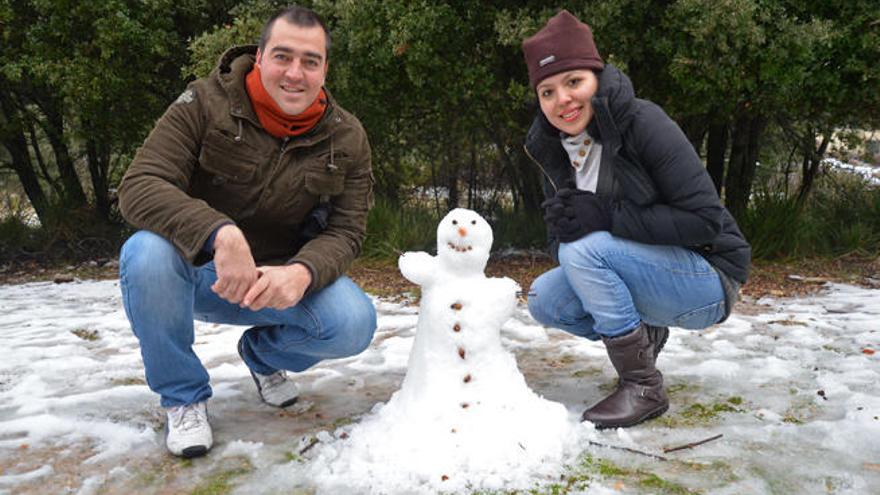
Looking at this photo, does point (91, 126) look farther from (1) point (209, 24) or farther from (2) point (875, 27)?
(2) point (875, 27)

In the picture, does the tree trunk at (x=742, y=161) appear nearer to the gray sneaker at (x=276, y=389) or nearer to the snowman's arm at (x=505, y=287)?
the snowman's arm at (x=505, y=287)

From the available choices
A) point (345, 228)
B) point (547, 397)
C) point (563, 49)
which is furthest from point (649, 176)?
point (345, 228)

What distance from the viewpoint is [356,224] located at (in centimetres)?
269

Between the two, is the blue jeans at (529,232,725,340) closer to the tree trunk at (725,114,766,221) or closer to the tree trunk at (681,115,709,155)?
the tree trunk at (681,115,709,155)

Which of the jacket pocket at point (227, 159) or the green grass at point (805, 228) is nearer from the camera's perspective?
the jacket pocket at point (227, 159)

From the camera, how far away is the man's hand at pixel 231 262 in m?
2.14

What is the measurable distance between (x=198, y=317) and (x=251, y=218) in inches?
18.5

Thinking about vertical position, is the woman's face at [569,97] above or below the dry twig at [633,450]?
above

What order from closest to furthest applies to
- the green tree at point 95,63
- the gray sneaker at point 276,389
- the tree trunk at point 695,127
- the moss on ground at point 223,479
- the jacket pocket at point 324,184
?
the moss on ground at point 223,479 < the jacket pocket at point 324,184 < the gray sneaker at point 276,389 < the green tree at point 95,63 < the tree trunk at point 695,127

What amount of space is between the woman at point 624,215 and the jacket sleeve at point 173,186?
1.17 m

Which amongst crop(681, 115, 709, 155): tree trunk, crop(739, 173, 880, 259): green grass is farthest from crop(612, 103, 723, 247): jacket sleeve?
crop(681, 115, 709, 155): tree trunk

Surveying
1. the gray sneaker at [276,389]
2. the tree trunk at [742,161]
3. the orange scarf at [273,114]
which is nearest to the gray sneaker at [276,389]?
the gray sneaker at [276,389]

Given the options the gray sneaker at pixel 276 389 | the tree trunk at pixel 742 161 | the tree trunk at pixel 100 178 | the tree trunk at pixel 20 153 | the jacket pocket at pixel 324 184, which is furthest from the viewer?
the tree trunk at pixel 100 178

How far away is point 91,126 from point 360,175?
5420 millimetres
